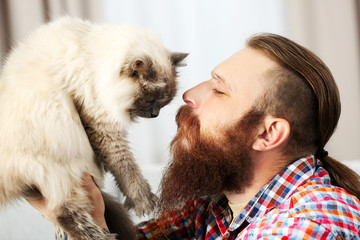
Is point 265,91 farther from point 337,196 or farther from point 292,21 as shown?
point 292,21

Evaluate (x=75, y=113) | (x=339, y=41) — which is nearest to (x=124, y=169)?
(x=75, y=113)

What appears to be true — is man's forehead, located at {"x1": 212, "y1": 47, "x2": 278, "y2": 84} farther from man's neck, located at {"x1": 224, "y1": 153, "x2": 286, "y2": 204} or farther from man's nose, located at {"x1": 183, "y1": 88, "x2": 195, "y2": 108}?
man's neck, located at {"x1": 224, "y1": 153, "x2": 286, "y2": 204}

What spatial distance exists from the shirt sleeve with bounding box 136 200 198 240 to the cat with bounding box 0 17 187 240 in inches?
4.5

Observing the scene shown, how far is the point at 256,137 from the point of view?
1140 millimetres

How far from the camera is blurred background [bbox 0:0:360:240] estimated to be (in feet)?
8.46

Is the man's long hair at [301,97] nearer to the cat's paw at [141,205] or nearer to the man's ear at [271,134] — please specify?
the man's ear at [271,134]

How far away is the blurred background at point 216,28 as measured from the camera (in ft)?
8.46

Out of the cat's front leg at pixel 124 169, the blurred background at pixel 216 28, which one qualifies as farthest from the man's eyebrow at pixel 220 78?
the blurred background at pixel 216 28

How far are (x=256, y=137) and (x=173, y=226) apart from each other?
45 centimetres

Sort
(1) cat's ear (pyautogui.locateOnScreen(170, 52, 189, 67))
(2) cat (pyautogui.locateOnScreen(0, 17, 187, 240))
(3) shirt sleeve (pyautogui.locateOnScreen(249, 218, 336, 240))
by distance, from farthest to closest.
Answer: (1) cat's ear (pyautogui.locateOnScreen(170, 52, 189, 67)), (2) cat (pyautogui.locateOnScreen(0, 17, 187, 240)), (3) shirt sleeve (pyautogui.locateOnScreen(249, 218, 336, 240))

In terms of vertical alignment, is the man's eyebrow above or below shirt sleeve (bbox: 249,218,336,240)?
above

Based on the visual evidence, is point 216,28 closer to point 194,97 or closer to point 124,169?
point 194,97

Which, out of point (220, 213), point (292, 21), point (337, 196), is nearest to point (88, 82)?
point (220, 213)

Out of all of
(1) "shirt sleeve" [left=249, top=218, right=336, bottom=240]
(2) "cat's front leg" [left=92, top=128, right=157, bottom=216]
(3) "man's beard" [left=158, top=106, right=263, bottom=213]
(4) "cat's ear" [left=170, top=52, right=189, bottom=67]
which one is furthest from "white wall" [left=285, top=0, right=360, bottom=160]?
(1) "shirt sleeve" [left=249, top=218, right=336, bottom=240]
